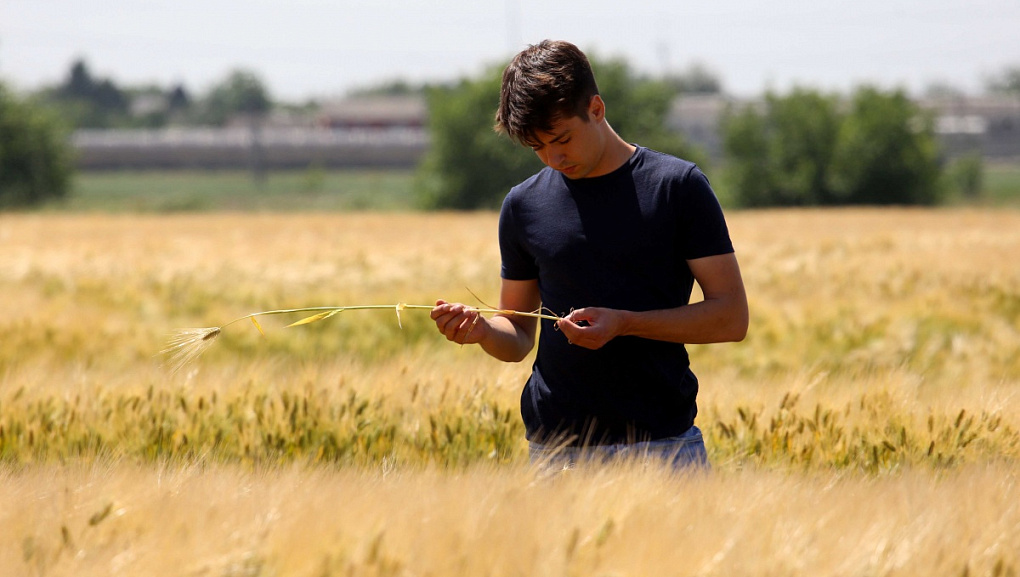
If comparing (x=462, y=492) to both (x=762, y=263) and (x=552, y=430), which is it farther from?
(x=762, y=263)

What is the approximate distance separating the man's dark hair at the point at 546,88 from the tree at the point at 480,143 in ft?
141

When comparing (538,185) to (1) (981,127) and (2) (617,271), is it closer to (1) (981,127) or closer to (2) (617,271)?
(2) (617,271)

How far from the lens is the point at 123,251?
13.6 m

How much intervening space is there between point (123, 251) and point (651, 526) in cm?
1261

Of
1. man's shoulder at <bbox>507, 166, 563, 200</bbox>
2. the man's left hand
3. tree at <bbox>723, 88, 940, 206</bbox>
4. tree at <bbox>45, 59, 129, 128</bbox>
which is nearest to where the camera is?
the man's left hand

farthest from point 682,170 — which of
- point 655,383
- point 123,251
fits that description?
point 123,251

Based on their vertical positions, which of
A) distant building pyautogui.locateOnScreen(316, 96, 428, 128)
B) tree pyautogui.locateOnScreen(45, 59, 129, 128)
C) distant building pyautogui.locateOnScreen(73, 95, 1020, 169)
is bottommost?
distant building pyautogui.locateOnScreen(73, 95, 1020, 169)

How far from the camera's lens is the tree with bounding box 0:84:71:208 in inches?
1949

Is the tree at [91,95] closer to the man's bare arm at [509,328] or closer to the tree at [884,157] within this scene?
the tree at [884,157]

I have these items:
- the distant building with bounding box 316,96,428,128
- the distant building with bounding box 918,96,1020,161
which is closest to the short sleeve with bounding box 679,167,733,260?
the distant building with bounding box 918,96,1020,161

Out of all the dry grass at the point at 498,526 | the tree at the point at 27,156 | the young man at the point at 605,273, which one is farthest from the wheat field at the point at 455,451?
the tree at the point at 27,156

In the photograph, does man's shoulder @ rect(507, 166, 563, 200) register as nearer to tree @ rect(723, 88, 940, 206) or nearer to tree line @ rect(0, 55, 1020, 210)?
tree line @ rect(0, 55, 1020, 210)

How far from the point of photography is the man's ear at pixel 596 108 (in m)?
2.47

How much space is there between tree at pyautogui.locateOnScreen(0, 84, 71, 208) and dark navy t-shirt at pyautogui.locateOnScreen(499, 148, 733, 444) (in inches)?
1980
